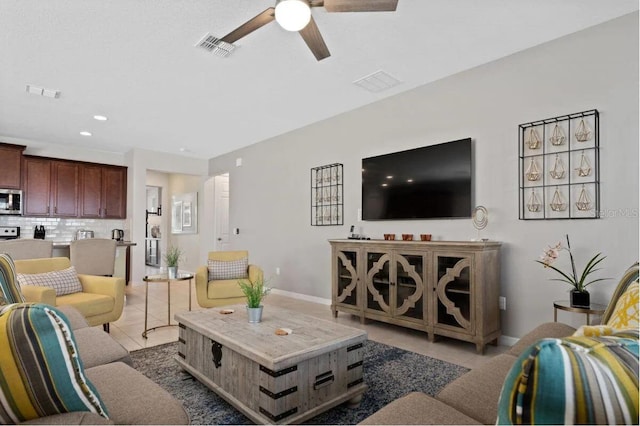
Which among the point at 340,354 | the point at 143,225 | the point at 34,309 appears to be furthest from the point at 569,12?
the point at 143,225

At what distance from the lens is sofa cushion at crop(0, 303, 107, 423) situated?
82 centimetres

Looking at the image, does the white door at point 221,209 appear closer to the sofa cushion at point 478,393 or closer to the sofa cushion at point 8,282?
the sofa cushion at point 8,282

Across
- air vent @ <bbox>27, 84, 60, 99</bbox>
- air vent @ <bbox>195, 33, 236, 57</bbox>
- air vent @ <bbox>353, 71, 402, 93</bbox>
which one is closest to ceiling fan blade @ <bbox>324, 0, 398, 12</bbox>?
air vent @ <bbox>195, 33, 236, 57</bbox>

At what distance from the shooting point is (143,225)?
677cm

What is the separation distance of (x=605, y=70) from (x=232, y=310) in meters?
3.53

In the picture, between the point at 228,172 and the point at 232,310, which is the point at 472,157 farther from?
the point at 228,172

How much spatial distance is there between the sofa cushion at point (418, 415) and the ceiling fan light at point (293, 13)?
83.8 inches

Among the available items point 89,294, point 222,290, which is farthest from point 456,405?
point 89,294

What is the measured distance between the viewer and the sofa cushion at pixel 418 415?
48.1 inches

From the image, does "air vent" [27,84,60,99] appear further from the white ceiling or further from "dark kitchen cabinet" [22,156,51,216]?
"dark kitchen cabinet" [22,156,51,216]

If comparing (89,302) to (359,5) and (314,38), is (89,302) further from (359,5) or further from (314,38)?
(359,5)

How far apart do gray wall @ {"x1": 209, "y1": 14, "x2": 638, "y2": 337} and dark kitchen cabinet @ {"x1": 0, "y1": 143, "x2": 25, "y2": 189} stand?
490 centimetres

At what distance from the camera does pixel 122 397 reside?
135 centimetres

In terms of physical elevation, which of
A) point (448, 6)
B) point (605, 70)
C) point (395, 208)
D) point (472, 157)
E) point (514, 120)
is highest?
point (448, 6)
